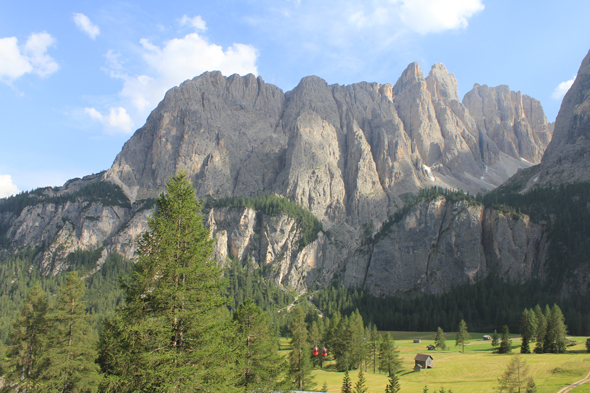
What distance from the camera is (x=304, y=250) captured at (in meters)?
188

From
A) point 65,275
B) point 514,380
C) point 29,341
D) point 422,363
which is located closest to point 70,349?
point 29,341

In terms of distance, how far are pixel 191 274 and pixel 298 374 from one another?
1362 inches

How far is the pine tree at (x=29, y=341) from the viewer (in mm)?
30578

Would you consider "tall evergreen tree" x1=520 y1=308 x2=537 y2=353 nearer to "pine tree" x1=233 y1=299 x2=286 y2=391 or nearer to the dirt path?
the dirt path

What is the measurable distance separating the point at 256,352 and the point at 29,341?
801 inches

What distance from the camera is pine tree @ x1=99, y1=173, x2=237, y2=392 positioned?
46.6ft

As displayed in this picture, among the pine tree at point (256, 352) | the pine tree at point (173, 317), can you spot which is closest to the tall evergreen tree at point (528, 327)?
the pine tree at point (256, 352)

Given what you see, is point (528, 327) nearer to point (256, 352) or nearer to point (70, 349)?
point (256, 352)

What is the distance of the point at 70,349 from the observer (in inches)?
1176

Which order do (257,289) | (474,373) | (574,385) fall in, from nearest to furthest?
(574,385), (474,373), (257,289)

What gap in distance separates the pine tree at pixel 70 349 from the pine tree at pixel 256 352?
40.2 feet

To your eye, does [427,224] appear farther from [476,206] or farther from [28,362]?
[28,362]

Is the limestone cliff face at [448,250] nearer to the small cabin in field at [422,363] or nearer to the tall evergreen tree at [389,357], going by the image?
the small cabin in field at [422,363]

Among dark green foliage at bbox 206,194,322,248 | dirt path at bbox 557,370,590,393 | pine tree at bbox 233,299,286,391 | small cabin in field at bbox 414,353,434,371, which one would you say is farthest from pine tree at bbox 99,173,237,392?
dark green foliage at bbox 206,194,322,248
